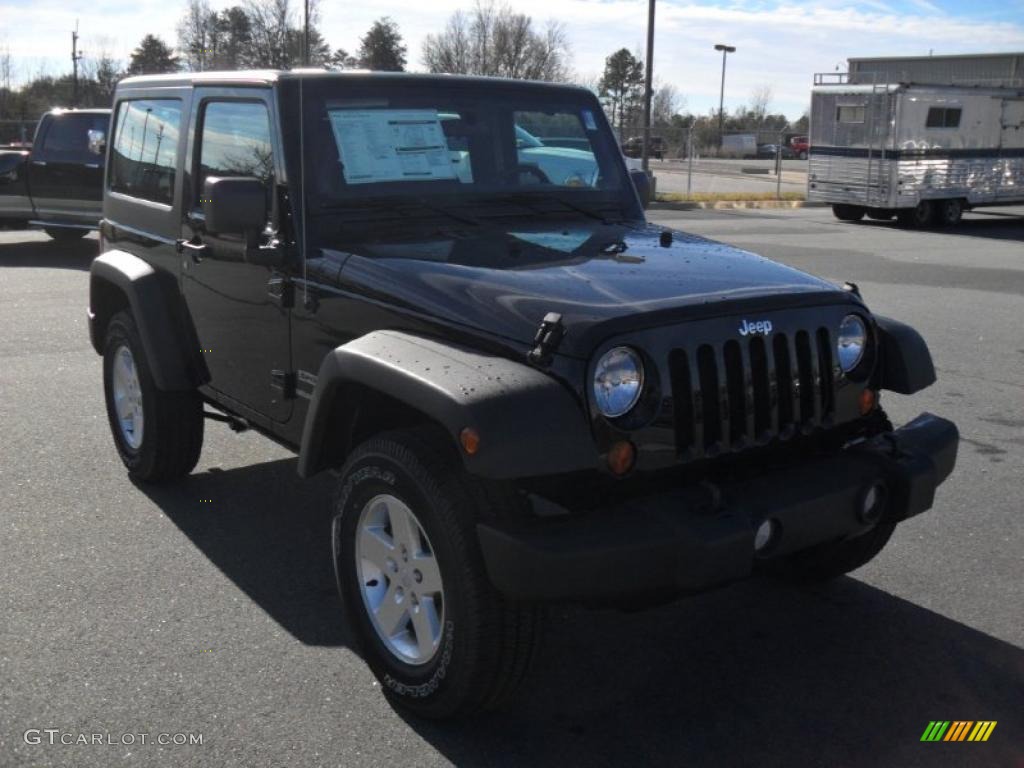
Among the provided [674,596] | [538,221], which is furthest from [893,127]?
[674,596]

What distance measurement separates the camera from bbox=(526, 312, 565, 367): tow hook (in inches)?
126

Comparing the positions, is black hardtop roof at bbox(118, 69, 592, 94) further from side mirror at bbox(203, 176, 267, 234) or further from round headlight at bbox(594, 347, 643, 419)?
round headlight at bbox(594, 347, 643, 419)

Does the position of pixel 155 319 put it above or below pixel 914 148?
below

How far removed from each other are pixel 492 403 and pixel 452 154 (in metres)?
1.79

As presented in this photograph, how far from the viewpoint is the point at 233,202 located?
4.04 metres

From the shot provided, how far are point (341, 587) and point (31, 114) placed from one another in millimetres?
43605

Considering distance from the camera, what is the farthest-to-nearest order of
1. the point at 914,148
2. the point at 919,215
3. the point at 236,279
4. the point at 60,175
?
the point at 919,215 < the point at 914,148 < the point at 60,175 < the point at 236,279

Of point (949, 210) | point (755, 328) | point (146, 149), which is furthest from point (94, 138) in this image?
point (949, 210)

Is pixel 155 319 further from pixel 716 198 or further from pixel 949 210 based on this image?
pixel 716 198

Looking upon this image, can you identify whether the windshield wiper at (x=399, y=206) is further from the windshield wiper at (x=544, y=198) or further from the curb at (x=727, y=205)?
the curb at (x=727, y=205)

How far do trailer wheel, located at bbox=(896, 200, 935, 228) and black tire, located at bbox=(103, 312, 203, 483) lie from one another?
67.6ft

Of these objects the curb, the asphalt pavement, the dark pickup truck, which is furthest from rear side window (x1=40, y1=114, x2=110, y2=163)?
the curb

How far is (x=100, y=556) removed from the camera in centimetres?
479

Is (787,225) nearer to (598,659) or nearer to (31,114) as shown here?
(598,659)
